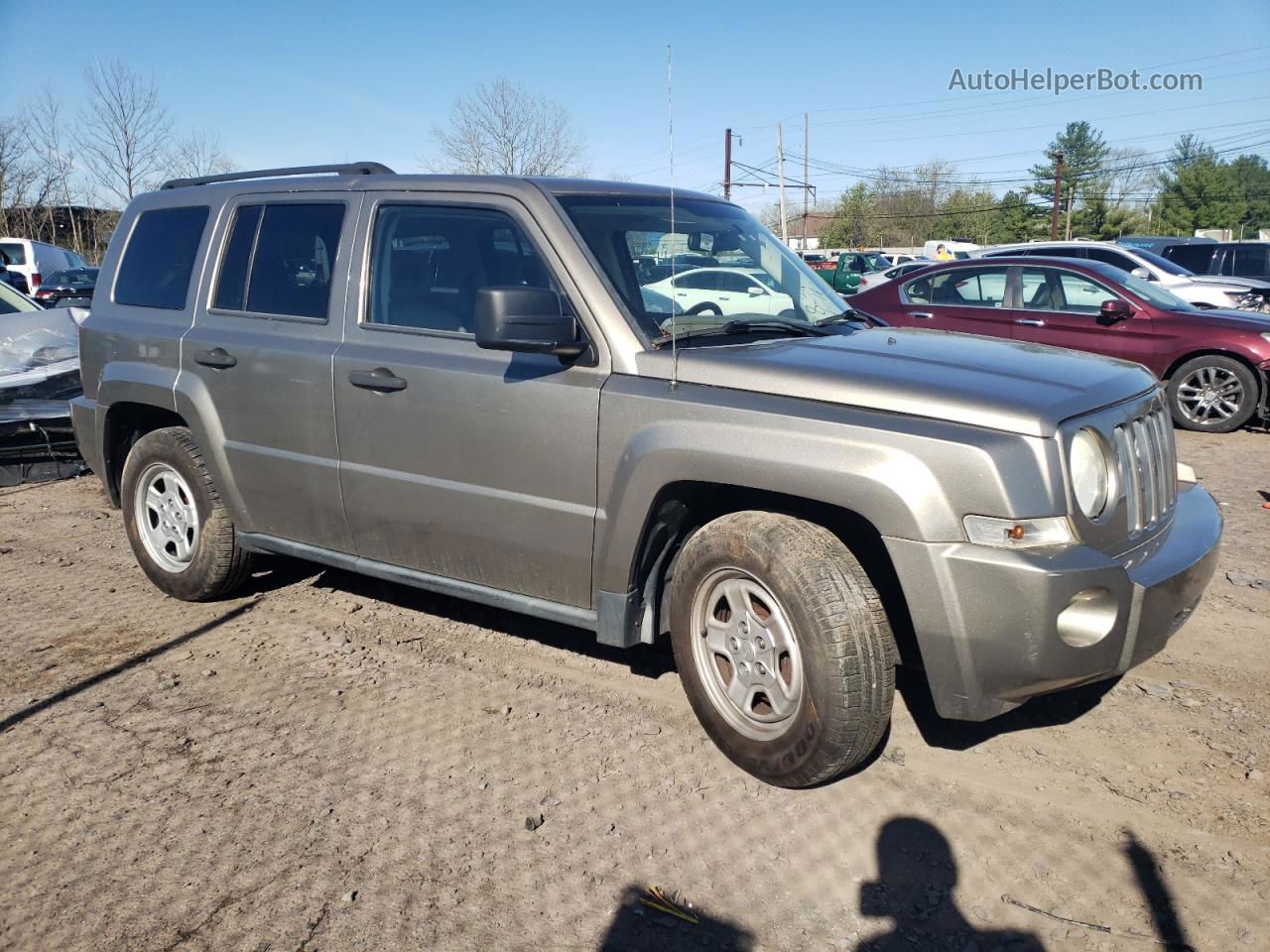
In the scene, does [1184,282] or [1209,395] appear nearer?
[1209,395]

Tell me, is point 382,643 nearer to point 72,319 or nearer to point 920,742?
point 920,742

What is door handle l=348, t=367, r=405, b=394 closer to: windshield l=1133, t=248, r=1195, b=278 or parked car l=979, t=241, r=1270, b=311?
parked car l=979, t=241, r=1270, b=311

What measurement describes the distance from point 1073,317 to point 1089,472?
7602 millimetres

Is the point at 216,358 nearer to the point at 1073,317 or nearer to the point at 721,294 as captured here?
the point at 721,294

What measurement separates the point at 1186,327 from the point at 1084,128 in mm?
86131

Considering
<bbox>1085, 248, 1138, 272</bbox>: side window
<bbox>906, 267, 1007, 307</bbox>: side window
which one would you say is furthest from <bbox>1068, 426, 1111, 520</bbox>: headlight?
<bbox>1085, 248, 1138, 272</bbox>: side window

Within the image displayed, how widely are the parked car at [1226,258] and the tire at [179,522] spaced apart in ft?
51.5

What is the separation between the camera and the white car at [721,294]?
3.80 meters

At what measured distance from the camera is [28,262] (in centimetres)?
2052

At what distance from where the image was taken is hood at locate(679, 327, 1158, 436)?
9.82 ft

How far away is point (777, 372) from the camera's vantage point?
3309 mm

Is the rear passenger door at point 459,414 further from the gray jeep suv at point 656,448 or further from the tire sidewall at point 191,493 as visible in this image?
the tire sidewall at point 191,493

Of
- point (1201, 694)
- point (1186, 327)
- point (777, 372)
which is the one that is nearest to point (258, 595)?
point (777, 372)

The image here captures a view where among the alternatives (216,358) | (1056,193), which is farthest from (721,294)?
(1056,193)
